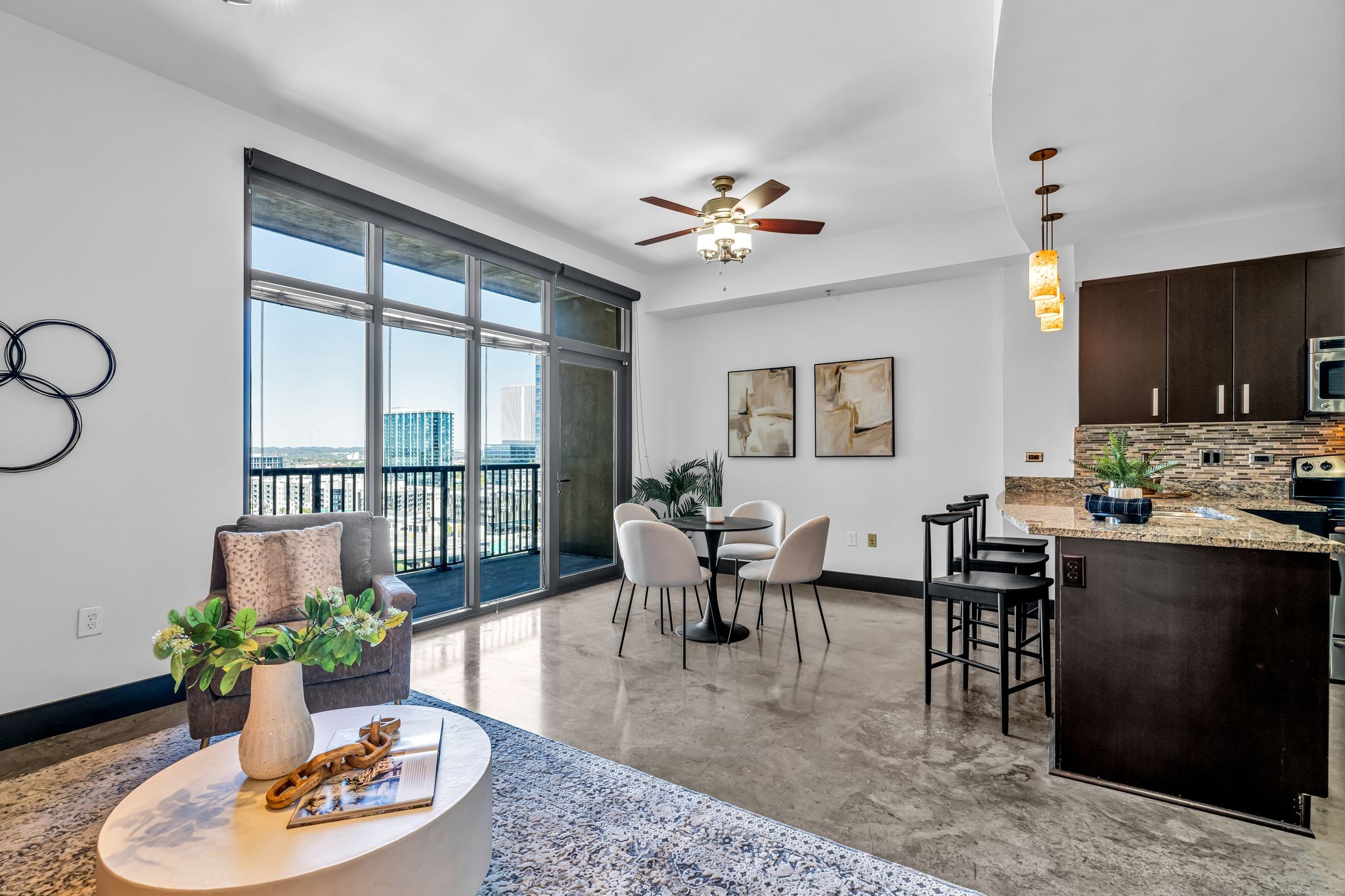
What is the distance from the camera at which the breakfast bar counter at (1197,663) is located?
1953 millimetres

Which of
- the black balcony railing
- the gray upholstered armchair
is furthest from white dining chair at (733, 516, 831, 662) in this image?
the black balcony railing

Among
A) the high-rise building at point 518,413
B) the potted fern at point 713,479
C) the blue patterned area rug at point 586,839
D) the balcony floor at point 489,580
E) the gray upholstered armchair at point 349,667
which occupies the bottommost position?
the blue patterned area rug at point 586,839

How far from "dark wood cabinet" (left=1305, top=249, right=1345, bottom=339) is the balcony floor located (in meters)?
5.27

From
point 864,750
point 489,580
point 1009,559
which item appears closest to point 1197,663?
point 864,750

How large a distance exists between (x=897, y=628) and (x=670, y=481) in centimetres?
251

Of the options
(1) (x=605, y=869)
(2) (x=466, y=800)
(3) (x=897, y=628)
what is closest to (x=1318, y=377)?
(3) (x=897, y=628)

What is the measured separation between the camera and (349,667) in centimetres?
236

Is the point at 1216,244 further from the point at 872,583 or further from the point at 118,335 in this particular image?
the point at 118,335

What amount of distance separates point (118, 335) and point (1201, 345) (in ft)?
19.6

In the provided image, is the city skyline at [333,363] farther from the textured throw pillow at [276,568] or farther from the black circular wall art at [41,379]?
the textured throw pillow at [276,568]

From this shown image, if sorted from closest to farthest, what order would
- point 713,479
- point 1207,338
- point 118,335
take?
point 118,335 < point 1207,338 < point 713,479

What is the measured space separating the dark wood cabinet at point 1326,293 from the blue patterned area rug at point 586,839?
4.13 meters

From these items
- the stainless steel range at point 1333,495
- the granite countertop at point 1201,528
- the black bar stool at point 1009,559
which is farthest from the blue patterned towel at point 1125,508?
the stainless steel range at point 1333,495

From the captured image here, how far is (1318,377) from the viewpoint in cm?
359
